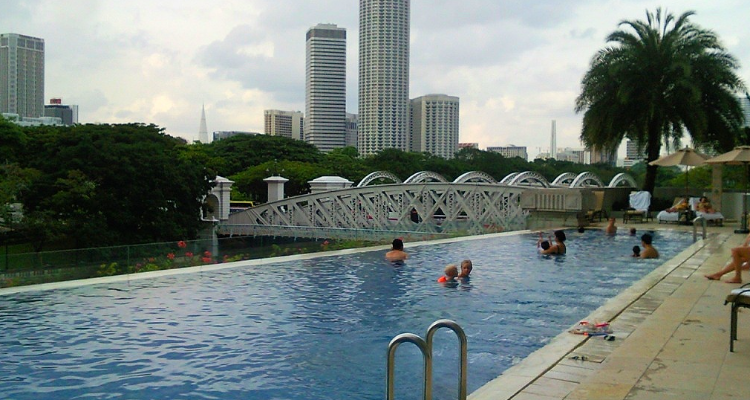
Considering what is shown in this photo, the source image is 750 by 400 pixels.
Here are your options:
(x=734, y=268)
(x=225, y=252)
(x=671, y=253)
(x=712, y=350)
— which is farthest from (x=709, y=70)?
(x=712, y=350)

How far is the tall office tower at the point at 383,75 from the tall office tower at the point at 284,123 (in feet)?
96.2

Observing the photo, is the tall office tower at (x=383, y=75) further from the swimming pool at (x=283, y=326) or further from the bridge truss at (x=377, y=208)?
the swimming pool at (x=283, y=326)

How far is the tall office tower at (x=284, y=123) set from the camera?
18818 centimetres

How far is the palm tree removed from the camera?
97.7 feet

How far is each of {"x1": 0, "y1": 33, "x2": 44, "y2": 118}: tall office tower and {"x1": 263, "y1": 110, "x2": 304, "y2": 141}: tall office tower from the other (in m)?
64.4

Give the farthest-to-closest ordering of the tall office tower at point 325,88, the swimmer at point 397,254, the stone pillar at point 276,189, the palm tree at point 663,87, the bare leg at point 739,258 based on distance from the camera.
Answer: the tall office tower at point 325,88 < the stone pillar at point 276,189 < the palm tree at point 663,87 < the swimmer at point 397,254 < the bare leg at point 739,258

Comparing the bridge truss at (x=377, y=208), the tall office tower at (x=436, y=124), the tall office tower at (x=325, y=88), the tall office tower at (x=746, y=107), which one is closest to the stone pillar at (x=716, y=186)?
the tall office tower at (x=746, y=107)

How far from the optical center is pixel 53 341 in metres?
8.45

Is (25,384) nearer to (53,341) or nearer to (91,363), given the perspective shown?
(91,363)

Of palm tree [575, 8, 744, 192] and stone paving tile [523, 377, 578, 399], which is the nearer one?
stone paving tile [523, 377, 578, 399]

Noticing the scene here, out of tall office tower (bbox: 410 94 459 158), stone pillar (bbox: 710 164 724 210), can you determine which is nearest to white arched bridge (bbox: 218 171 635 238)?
stone pillar (bbox: 710 164 724 210)

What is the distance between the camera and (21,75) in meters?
128

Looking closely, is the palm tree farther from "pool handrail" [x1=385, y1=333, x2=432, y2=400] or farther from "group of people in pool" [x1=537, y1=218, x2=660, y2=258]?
"pool handrail" [x1=385, y1=333, x2=432, y2=400]

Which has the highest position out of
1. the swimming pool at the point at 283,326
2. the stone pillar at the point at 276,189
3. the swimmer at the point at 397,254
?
the stone pillar at the point at 276,189
